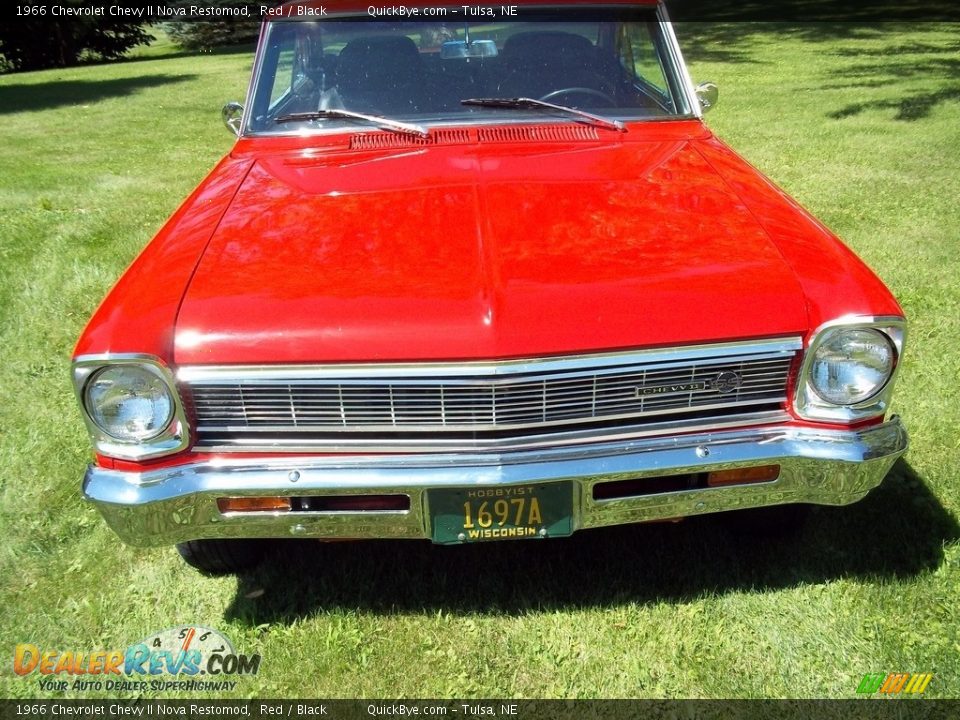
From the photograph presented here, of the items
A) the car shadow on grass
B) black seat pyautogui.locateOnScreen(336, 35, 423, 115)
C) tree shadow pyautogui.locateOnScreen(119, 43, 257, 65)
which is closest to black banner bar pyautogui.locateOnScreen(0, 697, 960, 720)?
the car shadow on grass

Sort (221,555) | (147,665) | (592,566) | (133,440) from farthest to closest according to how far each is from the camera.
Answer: (592,566) < (221,555) < (147,665) < (133,440)

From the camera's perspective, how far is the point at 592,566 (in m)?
2.67

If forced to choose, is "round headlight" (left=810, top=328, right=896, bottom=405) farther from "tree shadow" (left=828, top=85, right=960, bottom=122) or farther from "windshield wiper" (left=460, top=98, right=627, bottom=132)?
"tree shadow" (left=828, top=85, right=960, bottom=122)

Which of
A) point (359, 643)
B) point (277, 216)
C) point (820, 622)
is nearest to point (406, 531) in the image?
Result: point (359, 643)

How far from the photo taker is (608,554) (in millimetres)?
2709

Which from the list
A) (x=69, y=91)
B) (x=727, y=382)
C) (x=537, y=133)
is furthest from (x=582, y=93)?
(x=69, y=91)

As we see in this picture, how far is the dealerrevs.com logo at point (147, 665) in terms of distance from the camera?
234cm

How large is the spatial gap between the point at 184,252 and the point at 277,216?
0.29 m

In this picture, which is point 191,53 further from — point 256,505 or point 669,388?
point 669,388

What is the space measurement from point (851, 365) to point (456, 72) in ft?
5.93

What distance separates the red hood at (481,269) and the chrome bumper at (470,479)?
0.28 meters

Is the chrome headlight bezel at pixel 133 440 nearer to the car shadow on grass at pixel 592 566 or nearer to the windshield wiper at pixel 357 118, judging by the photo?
the car shadow on grass at pixel 592 566

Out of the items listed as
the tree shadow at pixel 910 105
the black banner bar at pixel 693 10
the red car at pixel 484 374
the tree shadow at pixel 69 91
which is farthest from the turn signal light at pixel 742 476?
the black banner bar at pixel 693 10

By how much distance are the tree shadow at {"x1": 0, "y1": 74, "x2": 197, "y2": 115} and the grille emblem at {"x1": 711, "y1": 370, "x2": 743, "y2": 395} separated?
13.1 m
